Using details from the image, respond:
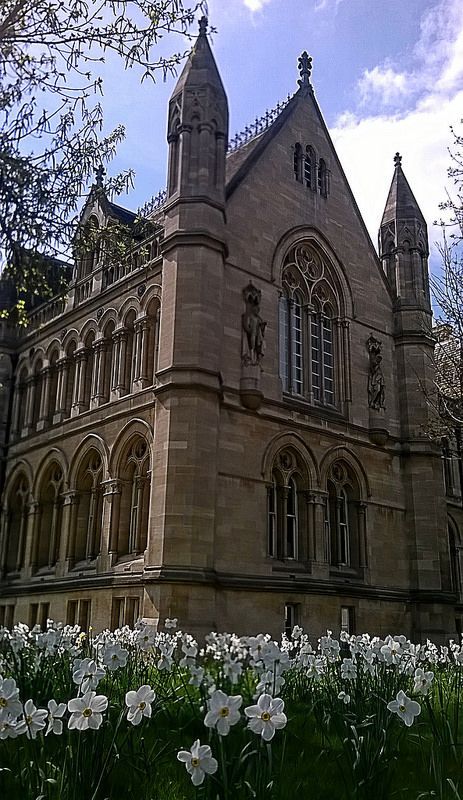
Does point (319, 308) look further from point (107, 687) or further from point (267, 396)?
point (107, 687)

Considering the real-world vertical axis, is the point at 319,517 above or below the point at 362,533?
above

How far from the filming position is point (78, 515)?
23.0 meters

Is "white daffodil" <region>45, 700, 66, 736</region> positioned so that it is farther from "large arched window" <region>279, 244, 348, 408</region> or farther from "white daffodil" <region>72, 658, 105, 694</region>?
"large arched window" <region>279, 244, 348, 408</region>

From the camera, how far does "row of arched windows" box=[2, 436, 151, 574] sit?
20547mm

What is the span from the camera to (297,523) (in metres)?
21.3

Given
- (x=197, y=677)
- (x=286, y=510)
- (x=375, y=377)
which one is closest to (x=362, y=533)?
(x=286, y=510)

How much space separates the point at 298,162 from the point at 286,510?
11.9 metres

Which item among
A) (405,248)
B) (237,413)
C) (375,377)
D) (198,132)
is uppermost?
(405,248)

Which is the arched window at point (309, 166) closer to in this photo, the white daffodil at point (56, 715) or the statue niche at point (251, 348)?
the statue niche at point (251, 348)

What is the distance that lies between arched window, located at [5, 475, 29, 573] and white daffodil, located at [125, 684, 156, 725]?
22949mm

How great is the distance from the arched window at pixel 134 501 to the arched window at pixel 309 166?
11109 millimetres

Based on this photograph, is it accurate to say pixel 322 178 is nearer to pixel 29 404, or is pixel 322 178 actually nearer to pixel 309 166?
pixel 309 166

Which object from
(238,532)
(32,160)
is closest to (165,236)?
(238,532)

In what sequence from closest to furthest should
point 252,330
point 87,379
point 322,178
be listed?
point 252,330 < point 87,379 < point 322,178
